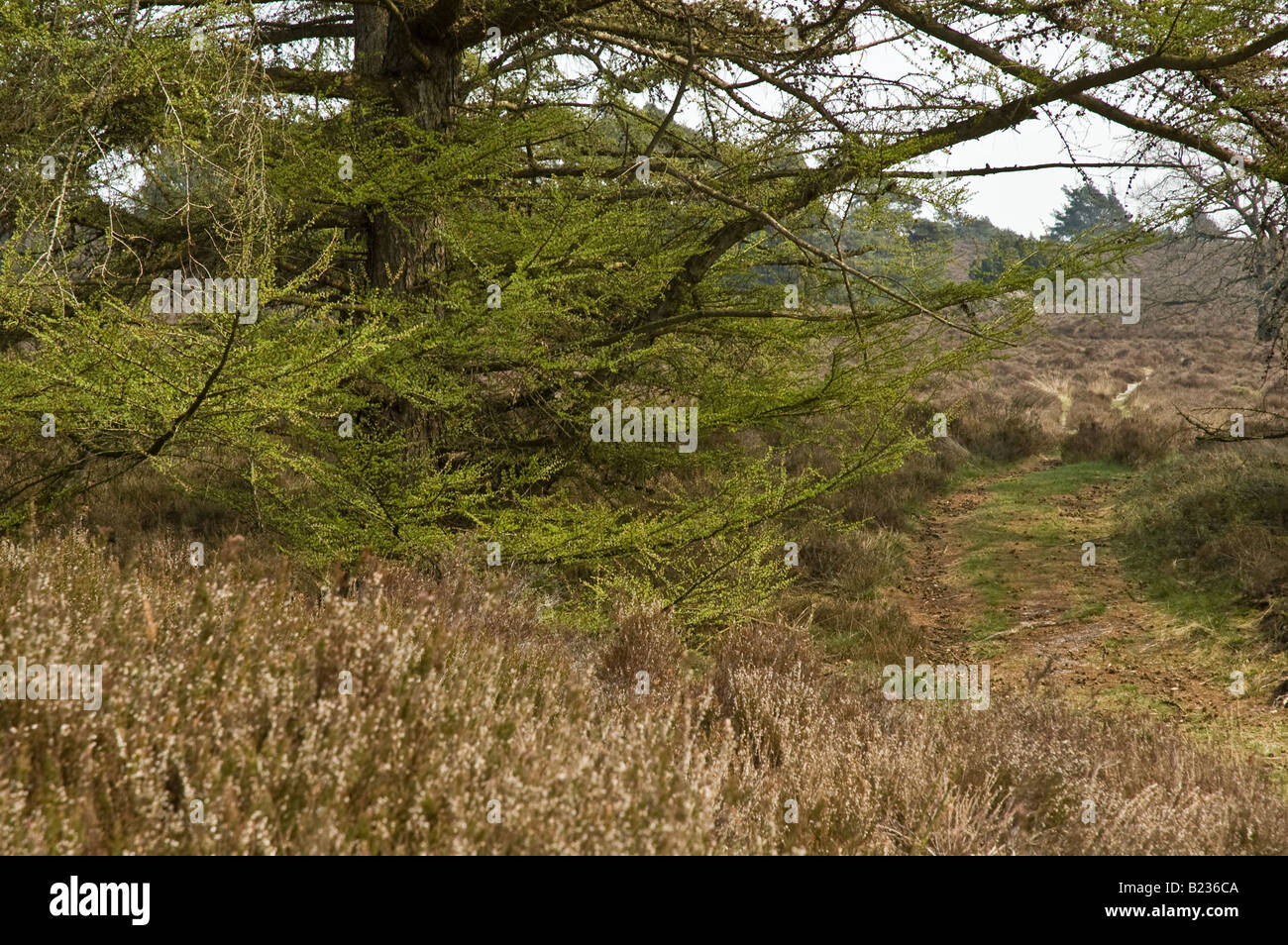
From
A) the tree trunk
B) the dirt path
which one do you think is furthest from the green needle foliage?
the dirt path

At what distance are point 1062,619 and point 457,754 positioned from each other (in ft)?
24.0

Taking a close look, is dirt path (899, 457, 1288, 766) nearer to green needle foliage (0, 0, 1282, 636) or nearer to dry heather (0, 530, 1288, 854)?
dry heather (0, 530, 1288, 854)

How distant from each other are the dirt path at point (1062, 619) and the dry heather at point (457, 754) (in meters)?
1.80

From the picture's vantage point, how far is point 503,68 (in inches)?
240

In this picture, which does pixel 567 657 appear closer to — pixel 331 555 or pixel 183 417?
pixel 331 555

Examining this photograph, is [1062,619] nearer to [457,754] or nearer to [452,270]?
[452,270]

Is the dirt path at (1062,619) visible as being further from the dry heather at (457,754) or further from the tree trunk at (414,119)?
the tree trunk at (414,119)

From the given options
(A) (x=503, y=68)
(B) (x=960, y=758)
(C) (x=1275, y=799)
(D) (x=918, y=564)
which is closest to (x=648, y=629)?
(B) (x=960, y=758)

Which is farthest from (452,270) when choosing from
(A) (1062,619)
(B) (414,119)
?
(A) (1062,619)

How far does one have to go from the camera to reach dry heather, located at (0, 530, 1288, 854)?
6.39 feet

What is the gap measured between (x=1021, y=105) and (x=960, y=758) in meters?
3.84

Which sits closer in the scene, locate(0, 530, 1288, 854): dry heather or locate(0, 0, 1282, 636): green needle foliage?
locate(0, 530, 1288, 854): dry heather

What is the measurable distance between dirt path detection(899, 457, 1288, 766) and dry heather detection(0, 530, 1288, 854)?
1.80 metres

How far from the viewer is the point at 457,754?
86.5 inches
